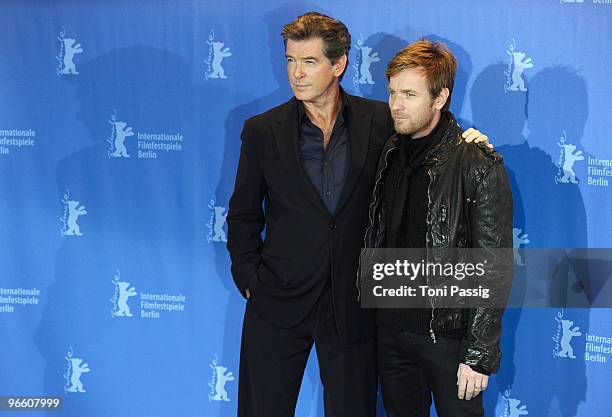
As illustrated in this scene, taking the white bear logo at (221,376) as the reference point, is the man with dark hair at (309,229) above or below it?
above

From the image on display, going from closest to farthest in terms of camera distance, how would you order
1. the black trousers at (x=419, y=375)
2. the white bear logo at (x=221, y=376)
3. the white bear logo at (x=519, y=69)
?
the black trousers at (x=419, y=375) < the white bear logo at (x=519, y=69) < the white bear logo at (x=221, y=376)

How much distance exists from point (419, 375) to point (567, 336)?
111cm

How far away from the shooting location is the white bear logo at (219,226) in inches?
139

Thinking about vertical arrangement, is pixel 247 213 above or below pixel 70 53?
below

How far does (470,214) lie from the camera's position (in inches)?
93.5

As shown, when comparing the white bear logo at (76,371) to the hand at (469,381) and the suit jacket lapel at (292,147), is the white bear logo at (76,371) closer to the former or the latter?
the suit jacket lapel at (292,147)

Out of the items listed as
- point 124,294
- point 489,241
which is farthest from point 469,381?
point 124,294

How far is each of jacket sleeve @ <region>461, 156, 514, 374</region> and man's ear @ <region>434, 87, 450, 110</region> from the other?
27cm

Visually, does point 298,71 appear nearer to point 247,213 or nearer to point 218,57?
point 247,213

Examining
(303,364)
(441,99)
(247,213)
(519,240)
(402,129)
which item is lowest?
(303,364)

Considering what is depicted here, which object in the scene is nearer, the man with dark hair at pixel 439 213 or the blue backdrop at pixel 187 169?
the man with dark hair at pixel 439 213

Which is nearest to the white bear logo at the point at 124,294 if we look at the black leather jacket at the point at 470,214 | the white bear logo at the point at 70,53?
the white bear logo at the point at 70,53

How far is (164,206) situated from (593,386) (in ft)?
7.25

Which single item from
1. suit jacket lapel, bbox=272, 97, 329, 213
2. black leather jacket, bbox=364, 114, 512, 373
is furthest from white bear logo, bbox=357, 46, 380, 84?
black leather jacket, bbox=364, 114, 512, 373
